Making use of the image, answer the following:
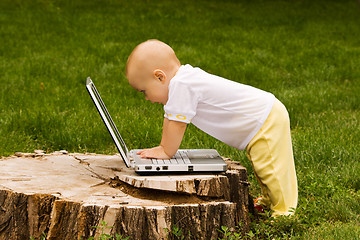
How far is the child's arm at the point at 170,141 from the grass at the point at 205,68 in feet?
2.39

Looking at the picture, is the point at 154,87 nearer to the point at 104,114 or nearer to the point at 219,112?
the point at 104,114

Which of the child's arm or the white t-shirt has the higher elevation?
the white t-shirt

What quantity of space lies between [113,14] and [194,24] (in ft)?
5.64

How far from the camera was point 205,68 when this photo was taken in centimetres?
739

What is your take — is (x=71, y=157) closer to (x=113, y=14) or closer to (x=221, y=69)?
(x=221, y=69)

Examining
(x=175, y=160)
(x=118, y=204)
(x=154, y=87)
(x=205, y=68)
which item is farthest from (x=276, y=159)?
(x=205, y=68)

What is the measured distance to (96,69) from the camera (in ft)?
23.4

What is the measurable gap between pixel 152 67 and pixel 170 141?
1.48ft

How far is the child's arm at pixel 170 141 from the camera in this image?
122 inches

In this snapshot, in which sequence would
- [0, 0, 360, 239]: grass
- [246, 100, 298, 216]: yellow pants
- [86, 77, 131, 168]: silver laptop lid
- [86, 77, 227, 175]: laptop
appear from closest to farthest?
1. [86, 77, 131, 168]: silver laptop lid
2. [86, 77, 227, 175]: laptop
3. [246, 100, 298, 216]: yellow pants
4. [0, 0, 360, 239]: grass

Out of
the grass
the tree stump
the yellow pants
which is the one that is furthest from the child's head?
the grass

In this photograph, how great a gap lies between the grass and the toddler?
283 millimetres

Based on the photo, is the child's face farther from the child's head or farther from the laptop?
the laptop

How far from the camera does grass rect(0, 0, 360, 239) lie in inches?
163
